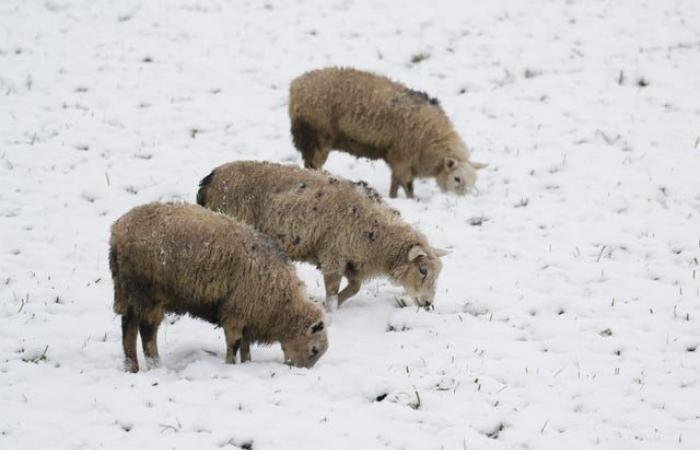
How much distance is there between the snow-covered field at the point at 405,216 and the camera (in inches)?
235

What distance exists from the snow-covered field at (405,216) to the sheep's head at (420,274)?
34 cm

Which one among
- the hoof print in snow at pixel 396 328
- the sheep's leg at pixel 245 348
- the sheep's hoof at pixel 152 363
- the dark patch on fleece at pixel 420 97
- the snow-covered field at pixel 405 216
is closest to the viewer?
the snow-covered field at pixel 405 216

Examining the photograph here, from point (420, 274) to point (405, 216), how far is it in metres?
2.25

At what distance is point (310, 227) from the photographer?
8.09 meters

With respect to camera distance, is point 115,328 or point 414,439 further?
point 115,328

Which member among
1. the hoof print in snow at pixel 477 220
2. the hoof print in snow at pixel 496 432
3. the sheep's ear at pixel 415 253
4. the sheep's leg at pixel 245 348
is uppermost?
the sheep's ear at pixel 415 253

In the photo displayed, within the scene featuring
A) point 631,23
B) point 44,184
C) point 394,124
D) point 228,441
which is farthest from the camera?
point 631,23

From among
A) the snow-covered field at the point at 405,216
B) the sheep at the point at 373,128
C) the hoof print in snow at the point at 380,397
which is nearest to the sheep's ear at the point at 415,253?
the snow-covered field at the point at 405,216

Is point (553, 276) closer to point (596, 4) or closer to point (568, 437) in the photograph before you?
point (568, 437)

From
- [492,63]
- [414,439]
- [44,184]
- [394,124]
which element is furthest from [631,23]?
[414,439]

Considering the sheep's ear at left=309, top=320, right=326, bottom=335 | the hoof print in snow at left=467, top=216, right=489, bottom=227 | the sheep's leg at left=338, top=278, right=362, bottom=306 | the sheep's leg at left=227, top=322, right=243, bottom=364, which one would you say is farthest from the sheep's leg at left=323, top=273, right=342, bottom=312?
the hoof print in snow at left=467, top=216, right=489, bottom=227

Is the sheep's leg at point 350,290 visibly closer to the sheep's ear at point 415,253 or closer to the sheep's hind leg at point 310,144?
the sheep's ear at point 415,253

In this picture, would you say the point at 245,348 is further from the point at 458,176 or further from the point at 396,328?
the point at 458,176

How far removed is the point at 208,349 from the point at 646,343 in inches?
152
